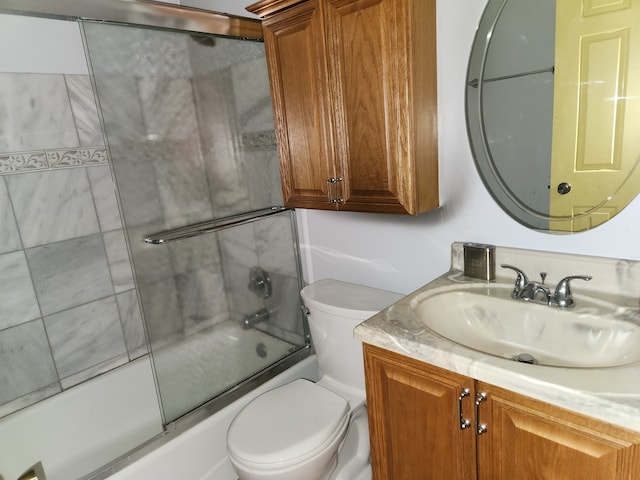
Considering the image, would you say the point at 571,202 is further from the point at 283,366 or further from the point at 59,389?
the point at 59,389

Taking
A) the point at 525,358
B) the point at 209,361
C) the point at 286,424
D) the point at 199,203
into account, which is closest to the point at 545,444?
the point at 525,358

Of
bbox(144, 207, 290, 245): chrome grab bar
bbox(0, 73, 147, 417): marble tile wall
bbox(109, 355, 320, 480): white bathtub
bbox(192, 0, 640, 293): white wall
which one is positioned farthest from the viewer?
bbox(0, 73, 147, 417): marble tile wall

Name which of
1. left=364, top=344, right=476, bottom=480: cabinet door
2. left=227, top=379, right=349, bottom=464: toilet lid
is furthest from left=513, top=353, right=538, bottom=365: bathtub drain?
left=227, top=379, right=349, bottom=464: toilet lid

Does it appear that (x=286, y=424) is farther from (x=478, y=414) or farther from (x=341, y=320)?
(x=478, y=414)

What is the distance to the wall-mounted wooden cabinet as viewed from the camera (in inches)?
47.9

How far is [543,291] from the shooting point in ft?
3.82

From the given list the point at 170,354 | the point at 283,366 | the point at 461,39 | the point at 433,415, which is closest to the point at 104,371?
the point at 170,354

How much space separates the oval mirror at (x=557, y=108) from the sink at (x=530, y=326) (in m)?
0.25

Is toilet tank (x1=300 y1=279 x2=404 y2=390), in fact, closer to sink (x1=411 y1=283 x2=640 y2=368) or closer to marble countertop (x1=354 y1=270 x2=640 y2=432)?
sink (x1=411 y1=283 x2=640 y2=368)

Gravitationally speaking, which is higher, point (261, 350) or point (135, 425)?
point (261, 350)

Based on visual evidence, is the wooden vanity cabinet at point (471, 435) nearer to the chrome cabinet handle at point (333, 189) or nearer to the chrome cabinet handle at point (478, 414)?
the chrome cabinet handle at point (478, 414)

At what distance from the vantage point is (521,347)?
1.17 meters

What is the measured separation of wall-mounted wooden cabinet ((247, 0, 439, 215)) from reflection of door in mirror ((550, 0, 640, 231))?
0.37 meters

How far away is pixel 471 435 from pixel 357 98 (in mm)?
1002
